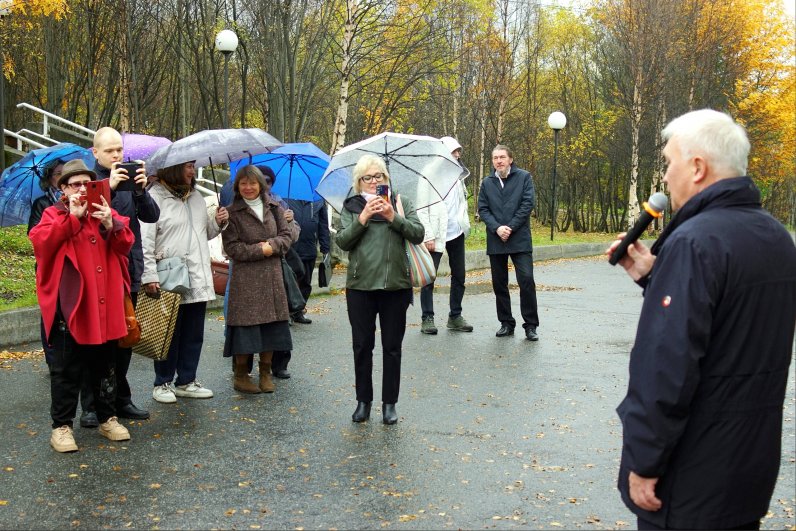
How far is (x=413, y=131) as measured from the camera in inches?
1351

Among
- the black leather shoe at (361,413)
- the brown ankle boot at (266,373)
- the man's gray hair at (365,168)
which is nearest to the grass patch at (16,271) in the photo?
the brown ankle boot at (266,373)

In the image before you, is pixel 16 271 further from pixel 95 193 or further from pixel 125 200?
pixel 95 193

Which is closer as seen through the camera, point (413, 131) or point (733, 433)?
point (733, 433)

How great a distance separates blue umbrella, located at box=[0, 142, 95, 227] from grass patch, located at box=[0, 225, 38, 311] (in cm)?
236

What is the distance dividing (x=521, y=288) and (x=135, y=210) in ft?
16.6

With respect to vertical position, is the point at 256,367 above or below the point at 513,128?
below

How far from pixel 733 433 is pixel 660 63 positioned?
108 feet

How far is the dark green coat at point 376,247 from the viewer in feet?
21.2

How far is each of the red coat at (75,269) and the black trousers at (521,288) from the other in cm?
535

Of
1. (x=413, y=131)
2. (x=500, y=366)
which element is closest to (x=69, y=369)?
(x=500, y=366)

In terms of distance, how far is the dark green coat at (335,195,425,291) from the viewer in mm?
6477

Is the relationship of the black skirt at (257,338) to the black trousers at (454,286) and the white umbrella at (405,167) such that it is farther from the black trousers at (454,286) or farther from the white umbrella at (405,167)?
the black trousers at (454,286)

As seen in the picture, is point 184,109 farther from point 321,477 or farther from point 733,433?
point 733,433

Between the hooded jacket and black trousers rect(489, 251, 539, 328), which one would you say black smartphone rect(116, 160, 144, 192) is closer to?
the hooded jacket
